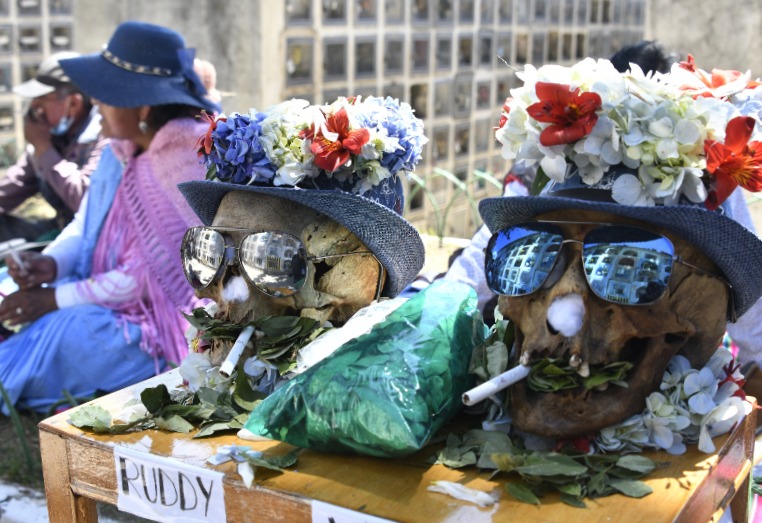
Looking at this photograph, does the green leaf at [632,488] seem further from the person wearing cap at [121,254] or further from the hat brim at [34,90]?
the hat brim at [34,90]

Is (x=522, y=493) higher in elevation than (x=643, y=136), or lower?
lower

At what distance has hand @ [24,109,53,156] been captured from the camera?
4547mm

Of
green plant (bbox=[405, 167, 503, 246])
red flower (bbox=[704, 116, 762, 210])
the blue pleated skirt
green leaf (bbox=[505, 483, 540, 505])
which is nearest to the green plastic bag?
green leaf (bbox=[505, 483, 540, 505])

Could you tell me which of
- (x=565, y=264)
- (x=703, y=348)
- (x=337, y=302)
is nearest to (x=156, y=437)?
(x=337, y=302)

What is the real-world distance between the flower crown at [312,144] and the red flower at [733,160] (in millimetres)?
675

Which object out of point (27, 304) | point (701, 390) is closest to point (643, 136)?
point (701, 390)

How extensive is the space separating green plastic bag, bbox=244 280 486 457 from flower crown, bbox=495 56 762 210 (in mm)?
366

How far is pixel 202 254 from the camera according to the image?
1.92 meters

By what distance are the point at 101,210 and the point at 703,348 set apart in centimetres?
275

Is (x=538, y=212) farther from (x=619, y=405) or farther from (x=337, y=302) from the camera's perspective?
(x=337, y=302)

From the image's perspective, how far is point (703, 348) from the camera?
164cm

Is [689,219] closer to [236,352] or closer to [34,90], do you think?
[236,352]

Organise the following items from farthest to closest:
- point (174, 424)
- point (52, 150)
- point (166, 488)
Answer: point (52, 150) → point (174, 424) → point (166, 488)

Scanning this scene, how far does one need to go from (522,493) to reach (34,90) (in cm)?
394
